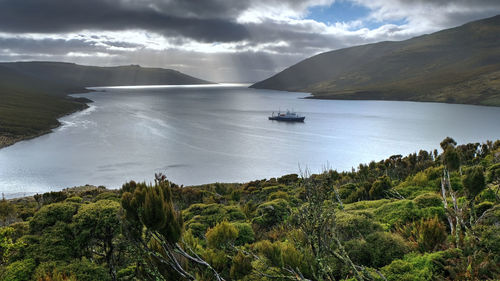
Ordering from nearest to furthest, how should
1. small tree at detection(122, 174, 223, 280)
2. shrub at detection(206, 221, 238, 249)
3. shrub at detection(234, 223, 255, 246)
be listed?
small tree at detection(122, 174, 223, 280) → shrub at detection(206, 221, 238, 249) → shrub at detection(234, 223, 255, 246)

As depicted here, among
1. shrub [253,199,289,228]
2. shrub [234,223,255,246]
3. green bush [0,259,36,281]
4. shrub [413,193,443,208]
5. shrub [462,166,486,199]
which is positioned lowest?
shrub [253,199,289,228]

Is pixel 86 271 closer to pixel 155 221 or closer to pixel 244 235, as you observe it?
pixel 155 221

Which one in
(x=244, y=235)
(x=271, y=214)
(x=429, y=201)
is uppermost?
(x=429, y=201)

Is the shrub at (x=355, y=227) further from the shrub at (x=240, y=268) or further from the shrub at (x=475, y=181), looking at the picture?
the shrub at (x=240, y=268)

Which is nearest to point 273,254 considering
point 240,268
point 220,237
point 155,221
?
point 240,268

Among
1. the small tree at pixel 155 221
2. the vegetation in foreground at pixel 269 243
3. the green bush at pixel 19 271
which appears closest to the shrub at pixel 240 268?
the vegetation in foreground at pixel 269 243

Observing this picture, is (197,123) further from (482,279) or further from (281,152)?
(482,279)

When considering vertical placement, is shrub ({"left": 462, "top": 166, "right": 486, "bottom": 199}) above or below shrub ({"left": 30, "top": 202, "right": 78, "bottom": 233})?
above

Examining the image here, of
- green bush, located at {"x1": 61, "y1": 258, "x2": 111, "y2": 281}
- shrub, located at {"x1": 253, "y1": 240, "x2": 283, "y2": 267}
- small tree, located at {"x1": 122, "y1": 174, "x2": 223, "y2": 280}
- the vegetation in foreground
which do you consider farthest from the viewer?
shrub, located at {"x1": 253, "y1": 240, "x2": 283, "y2": 267}

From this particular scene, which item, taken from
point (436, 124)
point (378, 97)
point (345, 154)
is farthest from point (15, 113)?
point (378, 97)

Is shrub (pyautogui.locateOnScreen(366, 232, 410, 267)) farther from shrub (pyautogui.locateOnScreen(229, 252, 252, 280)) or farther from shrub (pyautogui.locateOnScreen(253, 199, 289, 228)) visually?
shrub (pyautogui.locateOnScreen(253, 199, 289, 228))

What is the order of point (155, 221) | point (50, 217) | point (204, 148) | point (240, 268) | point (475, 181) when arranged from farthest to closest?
point (204, 148) < point (50, 217) < point (475, 181) < point (240, 268) < point (155, 221)

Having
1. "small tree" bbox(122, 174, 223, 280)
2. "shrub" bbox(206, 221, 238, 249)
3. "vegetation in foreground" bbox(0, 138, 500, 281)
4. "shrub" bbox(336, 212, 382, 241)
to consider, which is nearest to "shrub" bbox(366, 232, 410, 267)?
"vegetation in foreground" bbox(0, 138, 500, 281)

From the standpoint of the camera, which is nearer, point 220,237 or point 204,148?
point 220,237
